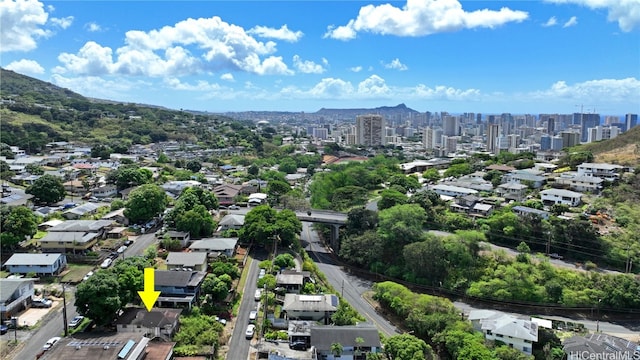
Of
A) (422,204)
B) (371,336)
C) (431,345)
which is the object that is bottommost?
(431,345)

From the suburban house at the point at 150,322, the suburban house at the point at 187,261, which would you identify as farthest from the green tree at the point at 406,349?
the suburban house at the point at 187,261

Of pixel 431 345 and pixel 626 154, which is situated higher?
pixel 626 154

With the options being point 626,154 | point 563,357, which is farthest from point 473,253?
point 626,154

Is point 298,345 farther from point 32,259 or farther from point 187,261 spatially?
point 32,259

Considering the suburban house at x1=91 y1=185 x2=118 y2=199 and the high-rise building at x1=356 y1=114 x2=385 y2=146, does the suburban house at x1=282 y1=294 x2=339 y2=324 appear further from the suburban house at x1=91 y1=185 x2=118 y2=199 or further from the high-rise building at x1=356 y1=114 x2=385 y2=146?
the high-rise building at x1=356 y1=114 x2=385 y2=146

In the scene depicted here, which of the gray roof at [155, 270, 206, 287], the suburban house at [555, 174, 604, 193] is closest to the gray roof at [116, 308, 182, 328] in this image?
the gray roof at [155, 270, 206, 287]

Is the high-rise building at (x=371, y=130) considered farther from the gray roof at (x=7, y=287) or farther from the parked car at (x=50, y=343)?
the parked car at (x=50, y=343)

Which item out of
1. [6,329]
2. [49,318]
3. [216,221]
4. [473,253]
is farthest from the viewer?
[216,221]

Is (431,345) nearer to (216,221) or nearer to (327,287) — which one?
(327,287)
